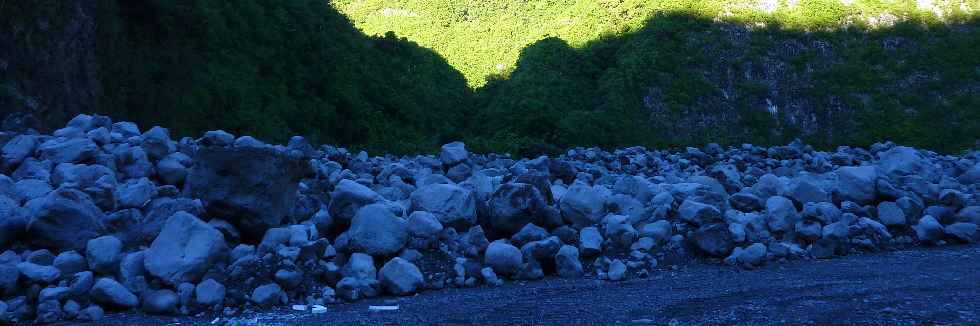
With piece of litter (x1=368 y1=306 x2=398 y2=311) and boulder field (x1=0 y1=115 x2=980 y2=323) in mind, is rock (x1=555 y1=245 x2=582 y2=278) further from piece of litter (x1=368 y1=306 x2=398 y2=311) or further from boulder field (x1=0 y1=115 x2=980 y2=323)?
piece of litter (x1=368 y1=306 x2=398 y2=311)

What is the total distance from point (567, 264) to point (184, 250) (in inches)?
87.5

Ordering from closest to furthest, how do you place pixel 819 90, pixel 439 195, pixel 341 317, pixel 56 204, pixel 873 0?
pixel 341 317, pixel 56 204, pixel 439 195, pixel 819 90, pixel 873 0

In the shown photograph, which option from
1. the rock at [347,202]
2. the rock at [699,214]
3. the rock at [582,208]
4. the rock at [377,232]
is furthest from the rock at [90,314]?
the rock at [699,214]

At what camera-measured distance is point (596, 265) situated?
482 centimetres

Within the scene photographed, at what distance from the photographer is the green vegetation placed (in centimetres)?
1631

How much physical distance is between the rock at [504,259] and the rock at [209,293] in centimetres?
158

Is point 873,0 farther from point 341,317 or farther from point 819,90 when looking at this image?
point 341,317

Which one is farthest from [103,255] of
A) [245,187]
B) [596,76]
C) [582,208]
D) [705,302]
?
[596,76]

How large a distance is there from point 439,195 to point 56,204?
235 centimetres

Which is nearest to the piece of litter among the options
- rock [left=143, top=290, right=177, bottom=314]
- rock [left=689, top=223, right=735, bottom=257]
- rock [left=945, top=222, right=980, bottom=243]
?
rock [left=143, top=290, right=177, bottom=314]

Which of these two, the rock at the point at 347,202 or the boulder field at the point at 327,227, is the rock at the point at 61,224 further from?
the rock at the point at 347,202

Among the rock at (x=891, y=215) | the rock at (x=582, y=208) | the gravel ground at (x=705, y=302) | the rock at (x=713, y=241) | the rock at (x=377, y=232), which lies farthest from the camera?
the rock at (x=891, y=215)

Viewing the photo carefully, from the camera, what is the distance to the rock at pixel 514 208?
5.20 meters

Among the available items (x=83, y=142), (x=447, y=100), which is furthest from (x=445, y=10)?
(x=83, y=142)
